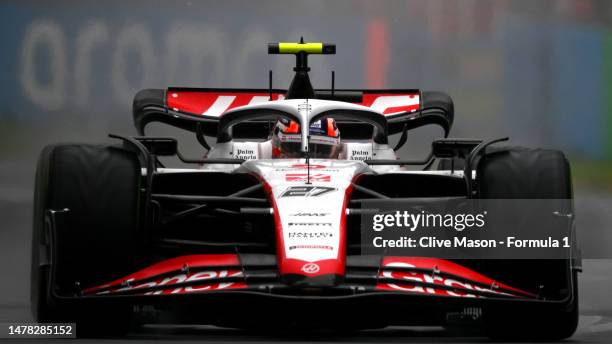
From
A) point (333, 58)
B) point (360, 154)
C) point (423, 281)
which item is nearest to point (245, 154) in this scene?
point (360, 154)

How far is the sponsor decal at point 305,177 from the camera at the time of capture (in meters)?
7.55

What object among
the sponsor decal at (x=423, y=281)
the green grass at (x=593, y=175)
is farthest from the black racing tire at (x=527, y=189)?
the green grass at (x=593, y=175)

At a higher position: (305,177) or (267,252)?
(305,177)

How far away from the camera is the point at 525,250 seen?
732cm

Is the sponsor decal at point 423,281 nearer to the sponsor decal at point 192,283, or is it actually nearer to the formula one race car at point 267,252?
the formula one race car at point 267,252

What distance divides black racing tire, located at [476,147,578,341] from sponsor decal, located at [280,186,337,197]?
804 millimetres

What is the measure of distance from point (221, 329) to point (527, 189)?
2.31 metres

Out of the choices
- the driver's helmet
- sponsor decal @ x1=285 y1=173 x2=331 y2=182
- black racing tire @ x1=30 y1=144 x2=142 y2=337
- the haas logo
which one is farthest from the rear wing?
the haas logo

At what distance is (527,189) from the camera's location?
7.38 meters

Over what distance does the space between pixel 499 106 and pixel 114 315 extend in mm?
10446

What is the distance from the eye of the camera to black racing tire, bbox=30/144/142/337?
7070 millimetres

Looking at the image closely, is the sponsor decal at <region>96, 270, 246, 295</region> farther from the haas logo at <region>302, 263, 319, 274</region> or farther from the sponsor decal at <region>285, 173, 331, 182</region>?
the sponsor decal at <region>285, 173, 331, 182</region>

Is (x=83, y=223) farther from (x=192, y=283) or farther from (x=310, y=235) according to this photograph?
(x=310, y=235)

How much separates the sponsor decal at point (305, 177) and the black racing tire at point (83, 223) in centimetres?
83
